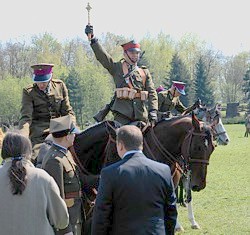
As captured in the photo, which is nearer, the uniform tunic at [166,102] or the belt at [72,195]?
the belt at [72,195]

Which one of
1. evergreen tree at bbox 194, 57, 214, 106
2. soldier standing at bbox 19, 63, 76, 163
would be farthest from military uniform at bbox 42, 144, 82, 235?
evergreen tree at bbox 194, 57, 214, 106

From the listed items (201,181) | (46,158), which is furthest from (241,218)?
(46,158)

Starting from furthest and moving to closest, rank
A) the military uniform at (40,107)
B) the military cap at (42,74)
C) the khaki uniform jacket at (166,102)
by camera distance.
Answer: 1. the khaki uniform jacket at (166,102)
2. the military uniform at (40,107)
3. the military cap at (42,74)

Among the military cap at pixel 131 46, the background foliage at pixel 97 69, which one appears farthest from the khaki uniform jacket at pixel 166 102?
the background foliage at pixel 97 69

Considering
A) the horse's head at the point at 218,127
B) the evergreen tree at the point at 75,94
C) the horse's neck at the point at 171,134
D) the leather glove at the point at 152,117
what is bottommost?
the evergreen tree at the point at 75,94

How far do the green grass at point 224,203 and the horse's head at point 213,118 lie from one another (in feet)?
4.52

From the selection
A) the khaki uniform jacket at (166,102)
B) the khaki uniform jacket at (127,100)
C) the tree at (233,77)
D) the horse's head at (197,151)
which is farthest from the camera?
the tree at (233,77)

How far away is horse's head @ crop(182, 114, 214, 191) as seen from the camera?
29.2ft

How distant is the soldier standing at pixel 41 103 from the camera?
855cm

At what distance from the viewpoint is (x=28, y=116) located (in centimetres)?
855

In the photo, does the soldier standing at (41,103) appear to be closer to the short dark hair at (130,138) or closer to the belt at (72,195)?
the belt at (72,195)

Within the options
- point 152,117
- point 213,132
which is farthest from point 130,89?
point 213,132

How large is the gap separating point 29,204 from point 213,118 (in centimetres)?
1303

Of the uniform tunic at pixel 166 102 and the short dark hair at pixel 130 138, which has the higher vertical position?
the short dark hair at pixel 130 138
